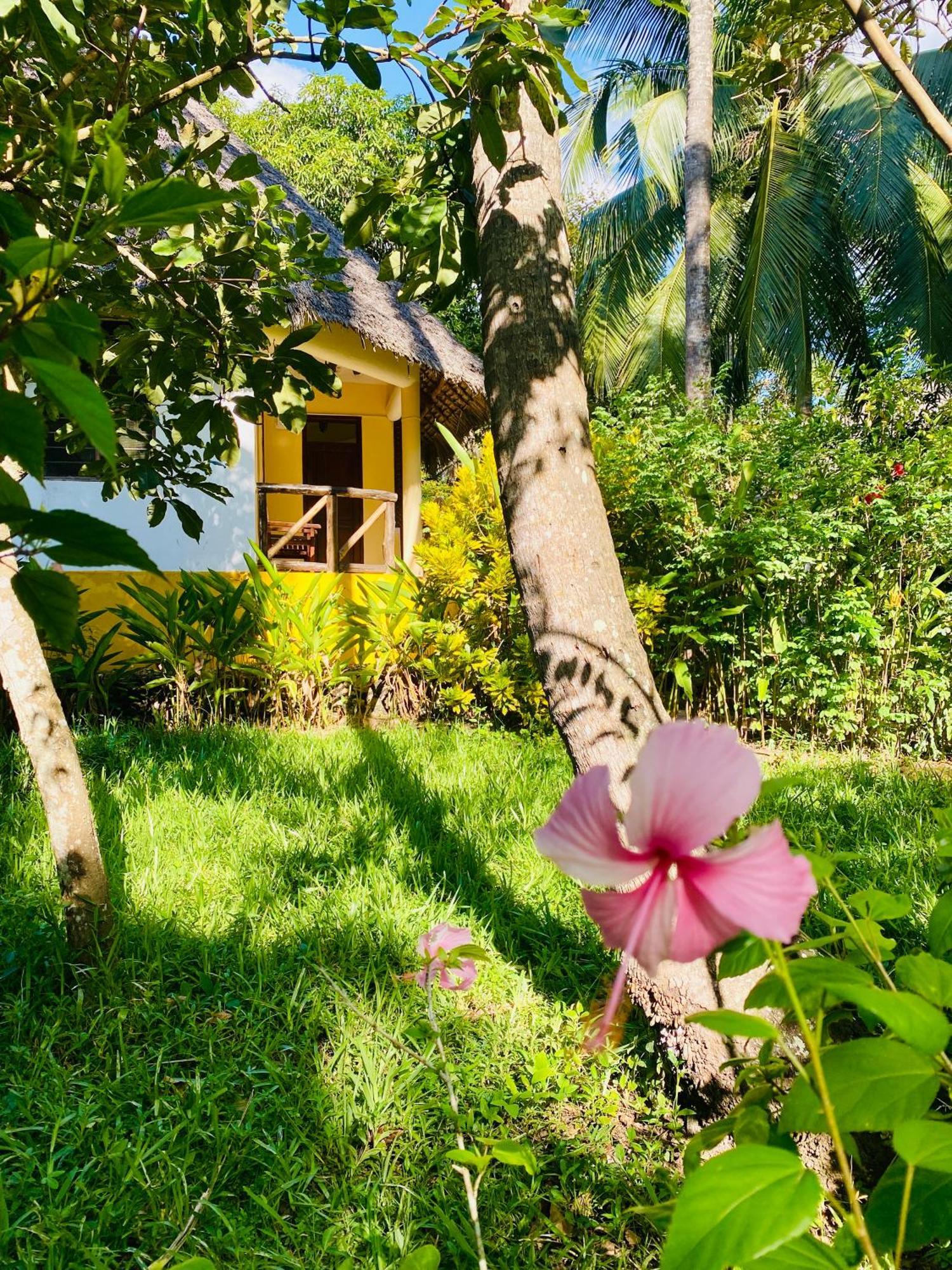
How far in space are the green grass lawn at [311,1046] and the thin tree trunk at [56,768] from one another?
6.2 inches

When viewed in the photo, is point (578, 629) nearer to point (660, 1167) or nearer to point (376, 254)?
point (660, 1167)

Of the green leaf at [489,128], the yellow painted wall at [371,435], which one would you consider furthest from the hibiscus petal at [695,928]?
the yellow painted wall at [371,435]

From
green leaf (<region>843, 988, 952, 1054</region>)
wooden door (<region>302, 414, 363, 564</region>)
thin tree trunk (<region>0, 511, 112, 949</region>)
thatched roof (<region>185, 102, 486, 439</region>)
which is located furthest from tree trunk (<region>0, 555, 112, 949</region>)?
wooden door (<region>302, 414, 363, 564</region>)

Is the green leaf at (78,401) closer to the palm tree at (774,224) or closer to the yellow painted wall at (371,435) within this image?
the yellow painted wall at (371,435)

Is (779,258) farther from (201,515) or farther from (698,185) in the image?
(201,515)

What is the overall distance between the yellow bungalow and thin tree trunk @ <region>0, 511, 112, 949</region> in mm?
2694

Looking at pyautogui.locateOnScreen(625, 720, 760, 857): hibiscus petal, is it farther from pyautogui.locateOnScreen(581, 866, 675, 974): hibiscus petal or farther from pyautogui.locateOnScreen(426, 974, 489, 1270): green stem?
pyautogui.locateOnScreen(426, 974, 489, 1270): green stem

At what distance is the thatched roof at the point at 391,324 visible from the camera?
6605 millimetres

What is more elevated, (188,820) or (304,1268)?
(188,820)

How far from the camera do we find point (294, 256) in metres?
1.62

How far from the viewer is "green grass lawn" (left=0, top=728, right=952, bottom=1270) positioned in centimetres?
125

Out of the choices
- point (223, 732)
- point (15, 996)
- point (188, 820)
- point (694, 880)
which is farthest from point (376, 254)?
point (694, 880)

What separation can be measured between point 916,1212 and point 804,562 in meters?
4.45

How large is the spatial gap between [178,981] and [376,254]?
47.5 feet
